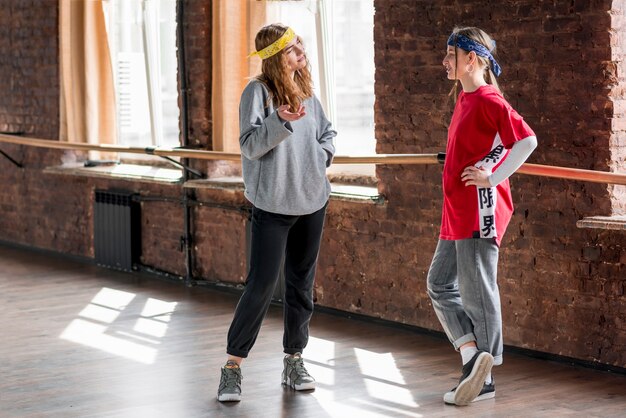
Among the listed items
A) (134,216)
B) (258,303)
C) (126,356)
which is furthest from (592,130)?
(134,216)

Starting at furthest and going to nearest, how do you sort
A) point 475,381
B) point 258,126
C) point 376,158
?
point 376,158 → point 475,381 → point 258,126

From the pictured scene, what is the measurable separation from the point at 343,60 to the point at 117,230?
248cm

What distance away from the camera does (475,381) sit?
4.70m

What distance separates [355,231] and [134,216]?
7.83 ft

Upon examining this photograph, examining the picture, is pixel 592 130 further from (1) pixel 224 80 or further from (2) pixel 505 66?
(1) pixel 224 80

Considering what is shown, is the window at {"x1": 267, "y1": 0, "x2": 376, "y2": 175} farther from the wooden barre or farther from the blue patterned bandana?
the blue patterned bandana

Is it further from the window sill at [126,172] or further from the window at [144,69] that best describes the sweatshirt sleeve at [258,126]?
the window at [144,69]

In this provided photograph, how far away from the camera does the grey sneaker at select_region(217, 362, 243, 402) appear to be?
15.9 ft

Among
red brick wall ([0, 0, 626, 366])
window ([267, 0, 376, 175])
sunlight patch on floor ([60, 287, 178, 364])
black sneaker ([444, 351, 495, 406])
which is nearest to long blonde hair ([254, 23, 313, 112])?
black sneaker ([444, 351, 495, 406])

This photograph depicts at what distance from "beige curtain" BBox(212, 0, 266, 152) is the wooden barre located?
0.23 metres

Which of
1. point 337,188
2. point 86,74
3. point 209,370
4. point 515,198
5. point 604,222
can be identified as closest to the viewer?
point 604,222

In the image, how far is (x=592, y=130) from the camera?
5.25 m

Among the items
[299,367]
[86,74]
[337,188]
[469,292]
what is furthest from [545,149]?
[86,74]

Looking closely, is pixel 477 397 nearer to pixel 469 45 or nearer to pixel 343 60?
pixel 469 45
